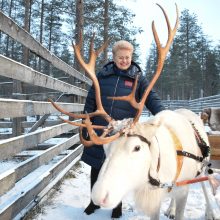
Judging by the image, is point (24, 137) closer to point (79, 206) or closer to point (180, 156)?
point (79, 206)

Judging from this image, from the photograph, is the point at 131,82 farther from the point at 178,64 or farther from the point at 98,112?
the point at 178,64

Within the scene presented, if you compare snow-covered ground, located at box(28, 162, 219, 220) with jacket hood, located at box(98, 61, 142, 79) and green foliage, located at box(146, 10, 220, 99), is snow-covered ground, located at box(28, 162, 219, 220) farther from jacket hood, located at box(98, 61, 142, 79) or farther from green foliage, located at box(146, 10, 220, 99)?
green foliage, located at box(146, 10, 220, 99)

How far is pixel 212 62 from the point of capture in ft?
157

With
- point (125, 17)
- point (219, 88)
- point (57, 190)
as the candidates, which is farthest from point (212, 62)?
point (57, 190)

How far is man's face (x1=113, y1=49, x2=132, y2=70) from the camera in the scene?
11.9 ft

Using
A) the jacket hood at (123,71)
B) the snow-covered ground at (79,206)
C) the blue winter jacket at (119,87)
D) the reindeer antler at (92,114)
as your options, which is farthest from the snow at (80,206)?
the jacket hood at (123,71)

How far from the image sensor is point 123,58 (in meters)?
3.67

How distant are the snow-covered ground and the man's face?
1.66m

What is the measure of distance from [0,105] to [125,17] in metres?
19.0

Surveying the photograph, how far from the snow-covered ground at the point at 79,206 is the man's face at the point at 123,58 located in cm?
166

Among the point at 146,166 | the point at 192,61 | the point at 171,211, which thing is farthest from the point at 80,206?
the point at 192,61

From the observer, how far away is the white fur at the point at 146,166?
2193 mm

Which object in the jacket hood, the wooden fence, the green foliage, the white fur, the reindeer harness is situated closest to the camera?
the white fur

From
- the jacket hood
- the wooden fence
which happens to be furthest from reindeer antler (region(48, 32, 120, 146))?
the jacket hood
